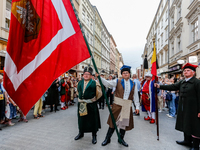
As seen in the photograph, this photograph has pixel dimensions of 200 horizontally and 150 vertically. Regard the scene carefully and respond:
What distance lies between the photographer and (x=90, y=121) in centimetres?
A: 326

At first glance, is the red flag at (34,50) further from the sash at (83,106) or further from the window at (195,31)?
the window at (195,31)

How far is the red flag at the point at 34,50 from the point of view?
213 cm

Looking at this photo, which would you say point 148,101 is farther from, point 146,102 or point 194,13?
point 194,13

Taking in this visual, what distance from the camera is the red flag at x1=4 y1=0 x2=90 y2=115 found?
7.00 feet

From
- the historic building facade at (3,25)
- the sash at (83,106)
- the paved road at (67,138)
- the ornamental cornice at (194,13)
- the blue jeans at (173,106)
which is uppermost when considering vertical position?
the ornamental cornice at (194,13)

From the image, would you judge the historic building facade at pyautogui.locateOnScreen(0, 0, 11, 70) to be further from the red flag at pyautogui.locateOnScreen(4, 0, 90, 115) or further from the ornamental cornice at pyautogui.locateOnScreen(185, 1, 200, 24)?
the ornamental cornice at pyautogui.locateOnScreen(185, 1, 200, 24)

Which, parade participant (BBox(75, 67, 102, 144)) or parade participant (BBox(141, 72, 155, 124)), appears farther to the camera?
parade participant (BBox(141, 72, 155, 124))

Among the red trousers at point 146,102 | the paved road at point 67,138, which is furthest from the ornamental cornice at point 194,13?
the paved road at point 67,138

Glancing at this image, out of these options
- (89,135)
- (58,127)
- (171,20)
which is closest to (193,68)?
(89,135)

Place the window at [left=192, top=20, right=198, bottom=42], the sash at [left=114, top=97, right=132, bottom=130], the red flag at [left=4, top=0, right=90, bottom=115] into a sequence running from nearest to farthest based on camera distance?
1. the red flag at [left=4, top=0, right=90, bottom=115]
2. the sash at [left=114, top=97, right=132, bottom=130]
3. the window at [left=192, top=20, right=198, bottom=42]

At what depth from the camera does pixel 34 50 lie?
2.21 metres

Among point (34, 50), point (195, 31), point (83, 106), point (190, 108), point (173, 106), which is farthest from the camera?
point (195, 31)

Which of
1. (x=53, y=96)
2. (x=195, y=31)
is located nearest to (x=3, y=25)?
(x=53, y=96)

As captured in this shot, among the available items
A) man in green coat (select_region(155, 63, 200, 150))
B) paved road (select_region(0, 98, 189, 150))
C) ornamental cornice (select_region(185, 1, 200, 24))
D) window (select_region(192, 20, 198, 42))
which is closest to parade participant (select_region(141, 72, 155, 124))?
paved road (select_region(0, 98, 189, 150))
